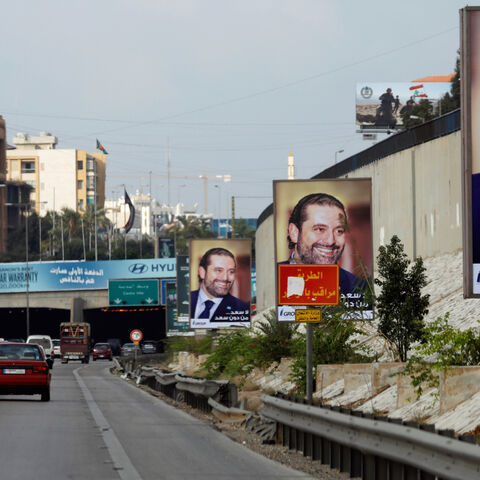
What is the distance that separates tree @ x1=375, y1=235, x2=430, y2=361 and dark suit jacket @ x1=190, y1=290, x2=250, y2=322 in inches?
1112

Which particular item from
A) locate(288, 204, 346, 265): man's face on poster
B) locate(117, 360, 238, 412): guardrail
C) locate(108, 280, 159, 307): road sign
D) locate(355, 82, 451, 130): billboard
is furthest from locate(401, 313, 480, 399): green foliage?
locate(355, 82, 451, 130): billboard

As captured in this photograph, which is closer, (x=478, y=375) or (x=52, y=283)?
(x=478, y=375)

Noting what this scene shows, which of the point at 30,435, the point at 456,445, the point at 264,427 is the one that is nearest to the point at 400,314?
the point at 264,427

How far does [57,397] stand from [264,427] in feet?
53.6

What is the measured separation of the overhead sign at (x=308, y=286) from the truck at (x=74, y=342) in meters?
78.0

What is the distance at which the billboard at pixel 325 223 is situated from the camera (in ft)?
107

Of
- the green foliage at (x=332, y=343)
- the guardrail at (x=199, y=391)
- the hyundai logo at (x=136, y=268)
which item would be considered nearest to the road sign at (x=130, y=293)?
the hyundai logo at (x=136, y=268)

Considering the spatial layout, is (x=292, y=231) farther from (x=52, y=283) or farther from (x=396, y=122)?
(x=396, y=122)

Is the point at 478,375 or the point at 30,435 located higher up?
the point at 478,375

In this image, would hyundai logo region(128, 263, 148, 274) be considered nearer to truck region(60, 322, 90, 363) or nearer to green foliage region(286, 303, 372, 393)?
truck region(60, 322, 90, 363)

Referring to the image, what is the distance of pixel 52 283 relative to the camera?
111938 millimetres

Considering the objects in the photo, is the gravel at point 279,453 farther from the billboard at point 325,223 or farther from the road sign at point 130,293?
the road sign at point 130,293

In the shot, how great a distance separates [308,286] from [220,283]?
124 feet

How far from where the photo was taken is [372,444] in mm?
11219
